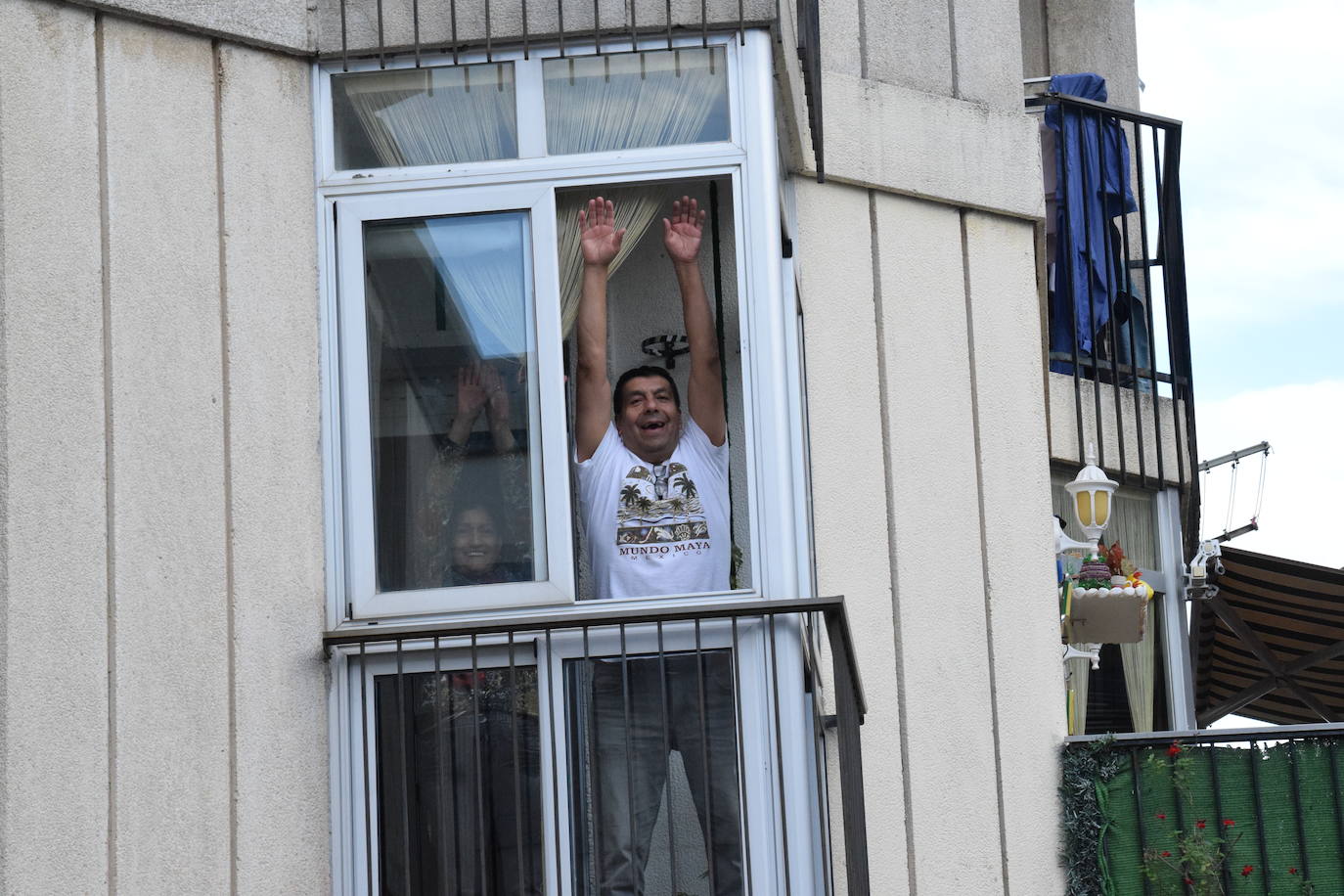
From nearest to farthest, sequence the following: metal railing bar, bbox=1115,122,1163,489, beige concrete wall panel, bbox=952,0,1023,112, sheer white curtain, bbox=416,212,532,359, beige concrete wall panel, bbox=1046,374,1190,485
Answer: sheer white curtain, bbox=416,212,532,359 < beige concrete wall panel, bbox=952,0,1023,112 < beige concrete wall panel, bbox=1046,374,1190,485 < metal railing bar, bbox=1115,122,1163,489

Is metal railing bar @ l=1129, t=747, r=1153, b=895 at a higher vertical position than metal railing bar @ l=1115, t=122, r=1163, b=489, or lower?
lower

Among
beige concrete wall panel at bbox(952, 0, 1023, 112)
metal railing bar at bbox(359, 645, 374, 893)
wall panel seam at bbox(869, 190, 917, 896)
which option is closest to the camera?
metal railing bar at bbox(359, 645, 374, 893)

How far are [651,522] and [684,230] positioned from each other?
900 mm

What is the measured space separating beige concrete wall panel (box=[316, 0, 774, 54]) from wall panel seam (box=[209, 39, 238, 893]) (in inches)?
15.9

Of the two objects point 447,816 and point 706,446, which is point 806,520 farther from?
point 447,816

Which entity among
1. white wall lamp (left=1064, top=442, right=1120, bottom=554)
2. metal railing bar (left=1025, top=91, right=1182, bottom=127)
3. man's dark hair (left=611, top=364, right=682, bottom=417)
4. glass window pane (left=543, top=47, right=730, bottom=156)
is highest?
metal railing bar (left=1025, top=91, right=1182, bottom=127)

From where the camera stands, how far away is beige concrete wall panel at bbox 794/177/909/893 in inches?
277

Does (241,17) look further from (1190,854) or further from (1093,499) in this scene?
(1190,854)

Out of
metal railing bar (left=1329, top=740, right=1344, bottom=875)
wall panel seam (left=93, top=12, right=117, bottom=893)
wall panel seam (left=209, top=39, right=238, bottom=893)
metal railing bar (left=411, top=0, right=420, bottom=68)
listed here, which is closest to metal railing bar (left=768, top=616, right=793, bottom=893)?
wall panel seam (left=209, top=39, right=238, bottom=893)

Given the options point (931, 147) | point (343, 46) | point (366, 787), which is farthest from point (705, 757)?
point (931, 147)

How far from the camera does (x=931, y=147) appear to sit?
25.1 ft

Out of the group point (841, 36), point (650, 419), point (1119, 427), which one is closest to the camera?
point (650, 419)

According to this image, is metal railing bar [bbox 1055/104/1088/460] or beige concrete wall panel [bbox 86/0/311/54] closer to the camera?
beige concrete wall panel [bbox 86/0/311/54]

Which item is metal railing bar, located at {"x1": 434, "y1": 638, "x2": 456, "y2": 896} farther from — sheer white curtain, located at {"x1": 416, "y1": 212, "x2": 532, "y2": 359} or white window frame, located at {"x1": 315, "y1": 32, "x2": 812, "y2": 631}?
sheer white curtain, located at {"x1": 416, "y1": 212, "x2": 532, "y2": 359}
